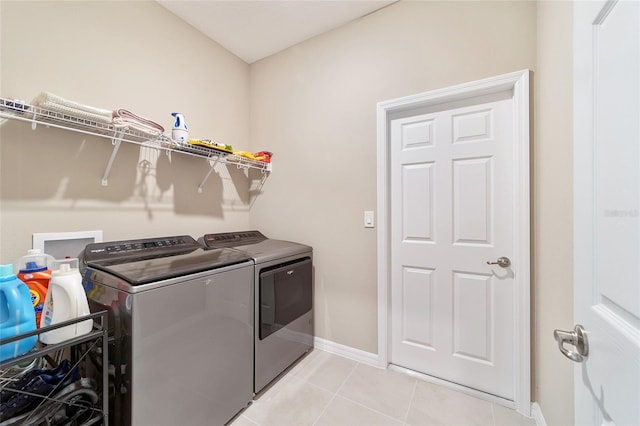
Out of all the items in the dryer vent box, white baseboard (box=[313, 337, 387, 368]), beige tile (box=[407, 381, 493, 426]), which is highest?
A: the dryer vent box

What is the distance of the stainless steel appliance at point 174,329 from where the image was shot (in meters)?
1.06

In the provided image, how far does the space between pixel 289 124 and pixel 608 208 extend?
221cm

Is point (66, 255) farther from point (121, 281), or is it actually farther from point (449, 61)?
point (449, 61)

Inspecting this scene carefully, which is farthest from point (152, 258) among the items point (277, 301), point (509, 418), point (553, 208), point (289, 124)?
point (509, 418)

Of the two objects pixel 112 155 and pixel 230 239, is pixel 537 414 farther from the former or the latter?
pixel 112 155

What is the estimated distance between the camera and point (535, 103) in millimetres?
1442

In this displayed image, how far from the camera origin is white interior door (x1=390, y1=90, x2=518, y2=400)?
1594 millimetres

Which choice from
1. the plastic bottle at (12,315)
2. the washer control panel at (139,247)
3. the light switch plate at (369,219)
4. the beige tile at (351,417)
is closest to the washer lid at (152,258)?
the washer control panel at (139,247)

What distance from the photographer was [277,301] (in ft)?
5.86

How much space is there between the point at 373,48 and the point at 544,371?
2386 mm

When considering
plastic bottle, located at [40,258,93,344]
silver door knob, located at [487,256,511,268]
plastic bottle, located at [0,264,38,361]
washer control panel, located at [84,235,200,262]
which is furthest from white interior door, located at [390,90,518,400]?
plastic bottle, located at [0,264,38,361]

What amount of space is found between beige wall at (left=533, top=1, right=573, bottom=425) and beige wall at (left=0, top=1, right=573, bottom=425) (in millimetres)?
12

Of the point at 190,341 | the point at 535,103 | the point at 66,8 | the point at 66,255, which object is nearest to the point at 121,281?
the point at 190,341

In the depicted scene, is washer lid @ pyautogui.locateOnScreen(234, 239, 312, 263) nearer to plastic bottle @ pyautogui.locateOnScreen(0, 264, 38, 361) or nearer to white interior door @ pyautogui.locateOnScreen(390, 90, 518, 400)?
white interior door @ pyautogui.locateOnScreen(390, 90, 518, 400)
